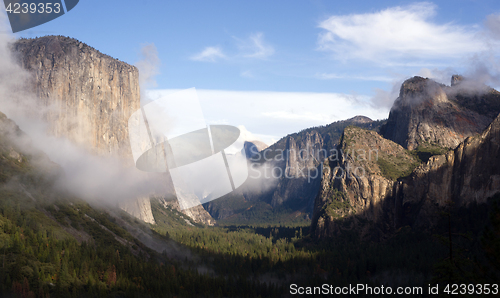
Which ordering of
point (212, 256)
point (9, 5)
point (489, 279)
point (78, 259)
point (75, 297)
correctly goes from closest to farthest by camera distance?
1. point (489, 279)
2. point (75, 297)
3. point (78, 259)
4. point (9, 5)
5. point (212, 256)

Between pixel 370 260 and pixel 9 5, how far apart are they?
6879 inches

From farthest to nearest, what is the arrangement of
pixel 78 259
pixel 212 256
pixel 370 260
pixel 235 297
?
pixel 212 256 < pixel 370 260 < pixel 235 297 < pixel 78 259

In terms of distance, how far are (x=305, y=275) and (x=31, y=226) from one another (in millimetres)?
102152

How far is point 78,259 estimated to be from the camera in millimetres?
133875

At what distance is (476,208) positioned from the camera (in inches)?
Result: 7244

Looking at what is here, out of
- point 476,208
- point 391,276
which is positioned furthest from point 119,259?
point 476,208

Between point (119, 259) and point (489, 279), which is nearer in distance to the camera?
point (489, 279)

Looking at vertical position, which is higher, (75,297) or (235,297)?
(75,297)

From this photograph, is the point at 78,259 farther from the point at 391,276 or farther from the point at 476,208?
the point at 476,208

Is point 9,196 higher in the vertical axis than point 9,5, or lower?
lower

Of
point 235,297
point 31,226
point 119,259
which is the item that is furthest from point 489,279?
point 31,226

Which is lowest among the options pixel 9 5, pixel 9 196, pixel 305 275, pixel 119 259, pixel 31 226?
pixel 305 275

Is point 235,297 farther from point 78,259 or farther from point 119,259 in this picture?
point 78,259

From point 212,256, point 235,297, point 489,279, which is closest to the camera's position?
point 489,279
